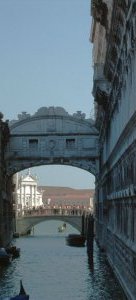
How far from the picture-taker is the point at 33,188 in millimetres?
113812

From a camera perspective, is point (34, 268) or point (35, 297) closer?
point (35, 297)

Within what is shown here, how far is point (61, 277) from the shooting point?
2138cm

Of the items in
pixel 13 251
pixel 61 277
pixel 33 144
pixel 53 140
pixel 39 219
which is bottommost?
pixel 61 277

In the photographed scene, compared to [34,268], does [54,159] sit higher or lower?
higher

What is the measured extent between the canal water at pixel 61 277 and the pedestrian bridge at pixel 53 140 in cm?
604

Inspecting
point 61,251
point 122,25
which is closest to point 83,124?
point 61,251

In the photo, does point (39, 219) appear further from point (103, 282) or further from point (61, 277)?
point (103, 282)

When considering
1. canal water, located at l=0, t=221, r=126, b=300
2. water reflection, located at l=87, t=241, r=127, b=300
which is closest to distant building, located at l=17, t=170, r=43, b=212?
canal water, located at l=0, t=221, r=126, b=300

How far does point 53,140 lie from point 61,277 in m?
15.0

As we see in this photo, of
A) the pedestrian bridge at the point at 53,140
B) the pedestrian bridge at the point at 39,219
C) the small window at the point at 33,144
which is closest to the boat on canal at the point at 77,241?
the pedestrian bridge at the point at 53,140

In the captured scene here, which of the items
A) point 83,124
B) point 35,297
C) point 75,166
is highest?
point 83,124

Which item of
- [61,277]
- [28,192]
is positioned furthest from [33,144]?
[28,192]

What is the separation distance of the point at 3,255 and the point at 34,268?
1.64 meters

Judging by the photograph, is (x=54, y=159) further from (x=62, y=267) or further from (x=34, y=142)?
(x=62, y=267)
